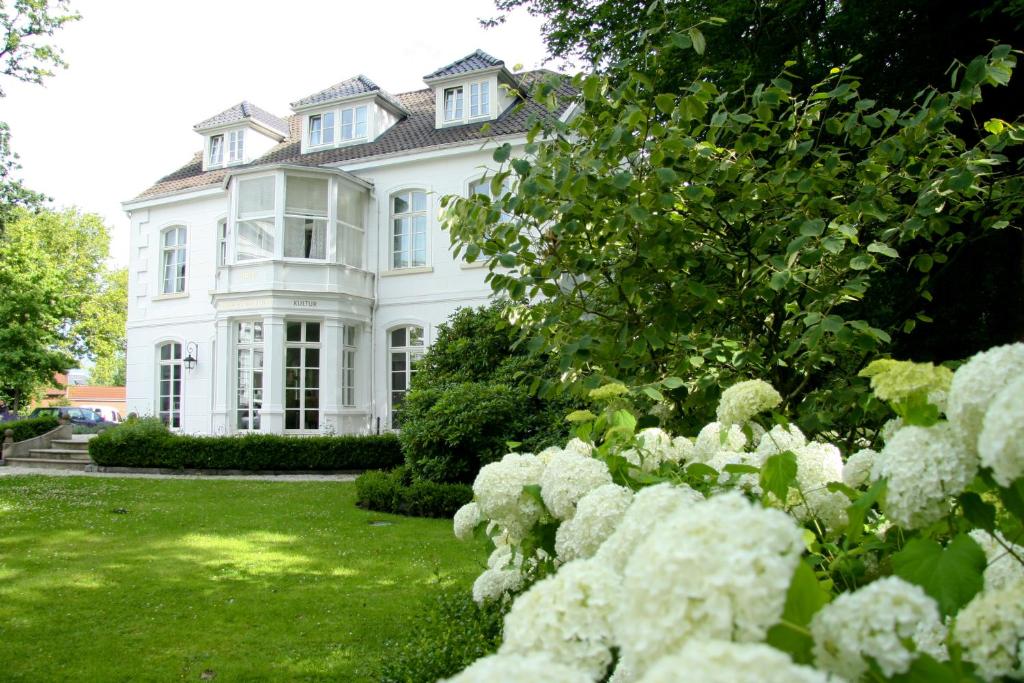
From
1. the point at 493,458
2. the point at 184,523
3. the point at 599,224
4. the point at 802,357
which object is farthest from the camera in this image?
the point at 493,458

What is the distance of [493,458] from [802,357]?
7.18 metres

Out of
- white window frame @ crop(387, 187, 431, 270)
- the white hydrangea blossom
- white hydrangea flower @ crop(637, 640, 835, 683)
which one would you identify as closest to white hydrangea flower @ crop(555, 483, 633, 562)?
white hydrangea flower @ crop(637, 640, 835, 683)

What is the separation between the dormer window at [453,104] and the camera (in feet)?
61.5

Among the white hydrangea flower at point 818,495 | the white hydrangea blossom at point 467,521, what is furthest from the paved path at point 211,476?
the white hydrangea flower at point 818,495

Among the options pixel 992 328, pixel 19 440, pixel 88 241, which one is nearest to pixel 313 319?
pixel 19 440

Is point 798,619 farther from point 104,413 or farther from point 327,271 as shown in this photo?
point 104,413

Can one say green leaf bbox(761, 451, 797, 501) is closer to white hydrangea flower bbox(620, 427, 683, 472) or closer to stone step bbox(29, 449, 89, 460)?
white hydrangea flower bbox(620, 427, 683, 472)

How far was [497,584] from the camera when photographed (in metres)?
3.13

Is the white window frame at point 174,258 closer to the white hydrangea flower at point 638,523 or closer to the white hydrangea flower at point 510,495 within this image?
the white hydrangea flower at point 510,495

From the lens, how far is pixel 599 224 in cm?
332

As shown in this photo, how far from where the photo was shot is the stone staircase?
A: 1658cm

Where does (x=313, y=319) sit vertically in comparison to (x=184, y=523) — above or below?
above

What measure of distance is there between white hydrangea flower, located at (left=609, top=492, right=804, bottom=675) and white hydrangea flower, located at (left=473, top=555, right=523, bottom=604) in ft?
7.50

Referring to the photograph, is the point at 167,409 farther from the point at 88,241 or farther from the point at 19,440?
the point at 88,241
